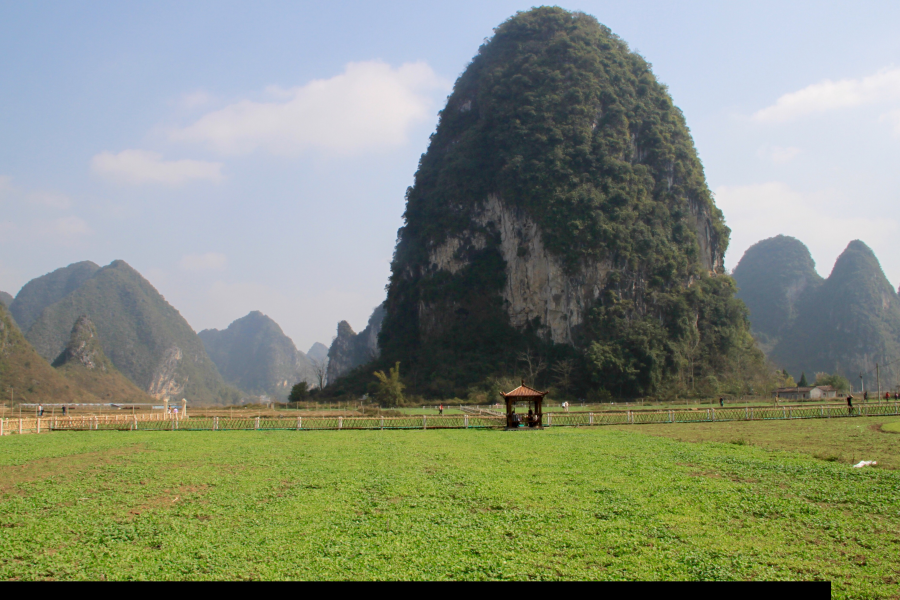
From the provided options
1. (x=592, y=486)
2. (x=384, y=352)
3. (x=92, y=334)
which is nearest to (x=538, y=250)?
(x=384, y=352)

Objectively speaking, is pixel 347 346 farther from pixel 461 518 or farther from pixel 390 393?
pixel 461 518

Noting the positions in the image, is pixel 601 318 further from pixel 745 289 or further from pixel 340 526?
pixel 745 289

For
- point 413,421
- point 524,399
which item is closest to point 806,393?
point 524,399

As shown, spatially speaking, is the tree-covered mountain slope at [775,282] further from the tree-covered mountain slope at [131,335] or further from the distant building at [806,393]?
the tree-covered mountain slope at [131,335]

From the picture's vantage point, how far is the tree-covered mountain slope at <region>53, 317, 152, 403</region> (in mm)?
124431

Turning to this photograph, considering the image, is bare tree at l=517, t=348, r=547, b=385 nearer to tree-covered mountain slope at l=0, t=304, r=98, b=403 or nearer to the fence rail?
the fence rail

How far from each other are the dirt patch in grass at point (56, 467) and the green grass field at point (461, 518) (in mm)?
102

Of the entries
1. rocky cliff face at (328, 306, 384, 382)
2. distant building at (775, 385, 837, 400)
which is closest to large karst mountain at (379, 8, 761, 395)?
distant building at (775, 385, 837, 400)

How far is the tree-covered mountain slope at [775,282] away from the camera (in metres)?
178

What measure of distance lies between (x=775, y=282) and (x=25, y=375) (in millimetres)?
194356

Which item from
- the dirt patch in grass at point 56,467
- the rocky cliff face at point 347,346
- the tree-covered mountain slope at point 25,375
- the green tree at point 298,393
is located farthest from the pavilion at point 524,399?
the rocky cliff face at point 347,346

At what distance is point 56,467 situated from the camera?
15.9 metres

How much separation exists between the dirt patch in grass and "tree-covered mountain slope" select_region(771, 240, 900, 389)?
162729mm
